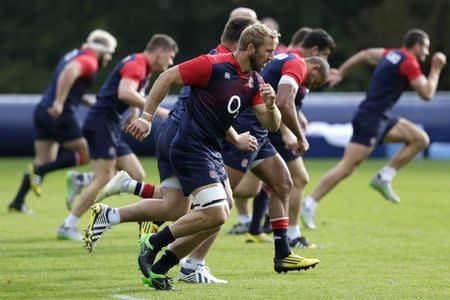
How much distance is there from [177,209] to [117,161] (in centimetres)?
422

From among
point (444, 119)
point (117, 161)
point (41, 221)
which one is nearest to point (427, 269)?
point (117, 161)

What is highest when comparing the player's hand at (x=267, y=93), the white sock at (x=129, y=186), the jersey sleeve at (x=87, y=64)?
the player's hand at (x=267, y=93)

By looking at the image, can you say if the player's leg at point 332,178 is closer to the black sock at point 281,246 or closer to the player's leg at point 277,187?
the player's leg at point 277,187

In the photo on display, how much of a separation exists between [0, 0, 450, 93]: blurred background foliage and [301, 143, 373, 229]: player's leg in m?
22.6

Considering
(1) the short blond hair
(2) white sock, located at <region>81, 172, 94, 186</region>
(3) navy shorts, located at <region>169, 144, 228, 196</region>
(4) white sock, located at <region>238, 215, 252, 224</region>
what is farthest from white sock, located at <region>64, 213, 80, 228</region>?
(1) the short blond hair

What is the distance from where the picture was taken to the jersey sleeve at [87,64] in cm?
1544

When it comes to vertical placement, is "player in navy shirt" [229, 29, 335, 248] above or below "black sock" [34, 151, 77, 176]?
above

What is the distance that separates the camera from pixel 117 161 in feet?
45.3

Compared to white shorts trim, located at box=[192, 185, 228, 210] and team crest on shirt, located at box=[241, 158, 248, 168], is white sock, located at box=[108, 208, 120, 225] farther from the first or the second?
team crest on shirt, located at box=[241, 158, 248, 168]

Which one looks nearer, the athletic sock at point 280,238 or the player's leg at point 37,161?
the athletic sock at point 280,238

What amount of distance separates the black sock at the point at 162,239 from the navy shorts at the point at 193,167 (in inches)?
13.2

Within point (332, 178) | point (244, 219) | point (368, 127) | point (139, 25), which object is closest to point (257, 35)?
point (244, 219)

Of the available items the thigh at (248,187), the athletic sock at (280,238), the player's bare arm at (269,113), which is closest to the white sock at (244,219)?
the thigh at (248,187)

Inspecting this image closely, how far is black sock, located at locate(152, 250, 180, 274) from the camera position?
929 centimetres
